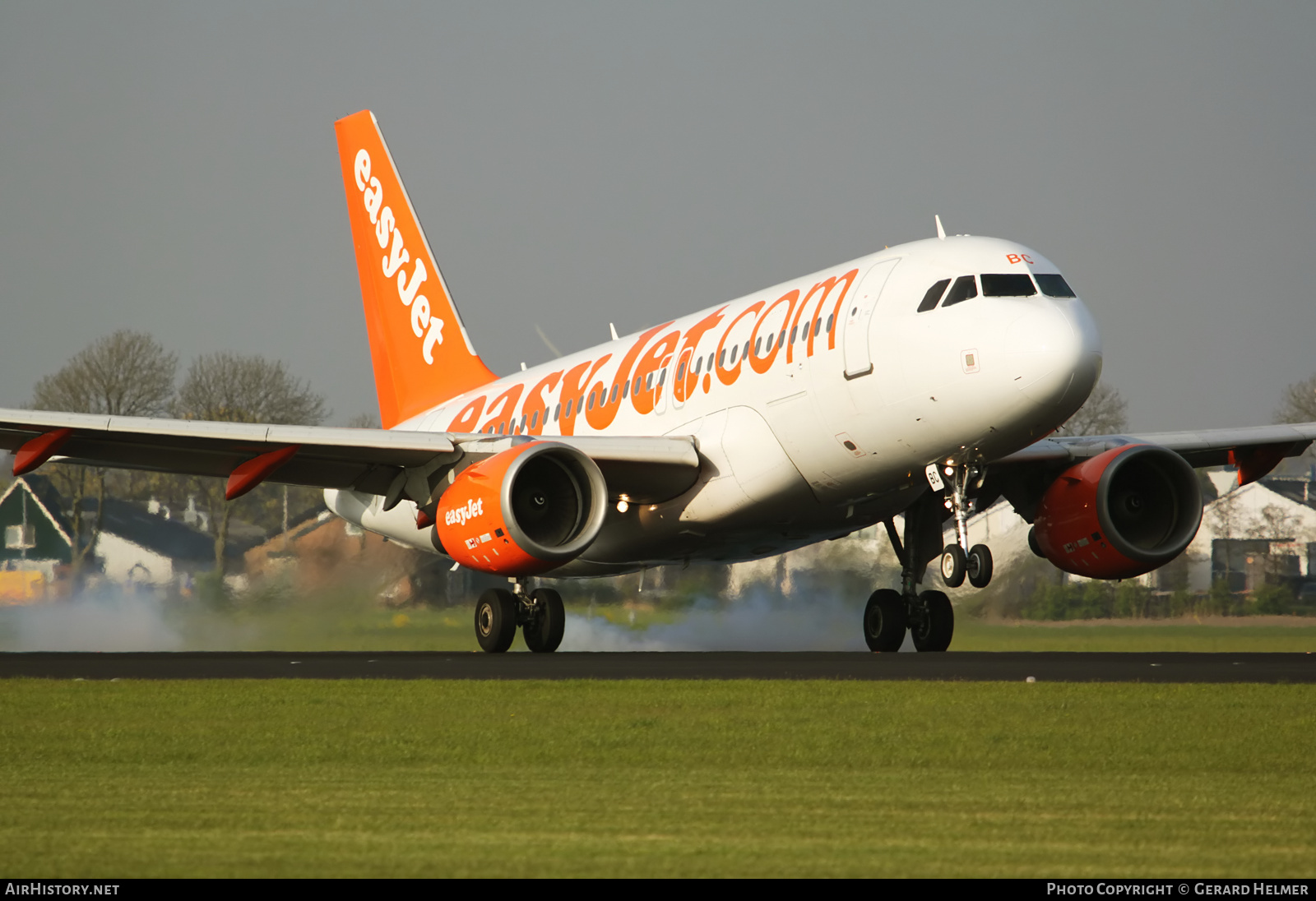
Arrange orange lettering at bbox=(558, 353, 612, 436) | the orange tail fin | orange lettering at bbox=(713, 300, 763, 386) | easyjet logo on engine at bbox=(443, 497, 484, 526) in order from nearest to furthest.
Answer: easyjet logo on engine at bbox=(443, 497, 484, 526)
orange lettering at bbox=(713, 300, 763, 386)
orange lettering at bbox=(558, 353, 612, 436)
the orange tail fin

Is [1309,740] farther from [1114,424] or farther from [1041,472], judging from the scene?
[1114,424]

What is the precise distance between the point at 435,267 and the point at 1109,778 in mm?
24105

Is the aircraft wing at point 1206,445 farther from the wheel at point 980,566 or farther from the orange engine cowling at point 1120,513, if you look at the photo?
the wheel at point 980,566

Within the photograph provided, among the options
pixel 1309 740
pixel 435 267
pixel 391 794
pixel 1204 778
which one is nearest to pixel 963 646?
pixel 435 267

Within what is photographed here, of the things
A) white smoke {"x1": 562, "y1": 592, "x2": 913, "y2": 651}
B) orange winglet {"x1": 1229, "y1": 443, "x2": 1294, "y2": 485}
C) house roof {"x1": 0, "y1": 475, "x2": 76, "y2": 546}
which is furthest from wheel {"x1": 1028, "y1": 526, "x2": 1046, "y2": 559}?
house roof {"x1": 0, "y1": 475, "x2": 76, "y2": 546}

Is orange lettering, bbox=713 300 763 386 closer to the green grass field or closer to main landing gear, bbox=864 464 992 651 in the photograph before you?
main landing gear, bbox=864 464 992 651

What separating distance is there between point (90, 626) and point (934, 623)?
51.5 feet

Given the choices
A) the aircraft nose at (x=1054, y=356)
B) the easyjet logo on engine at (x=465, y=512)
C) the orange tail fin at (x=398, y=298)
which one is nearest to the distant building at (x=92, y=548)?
the orange tail fin at (x=398, y=298)

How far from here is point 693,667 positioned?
1855cm

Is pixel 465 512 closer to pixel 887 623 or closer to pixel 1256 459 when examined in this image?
pixel 887 623

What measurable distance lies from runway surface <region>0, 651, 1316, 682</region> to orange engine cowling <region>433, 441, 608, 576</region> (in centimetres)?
130

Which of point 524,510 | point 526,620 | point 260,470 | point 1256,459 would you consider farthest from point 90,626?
point 1256,459

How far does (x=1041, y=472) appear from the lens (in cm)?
2405

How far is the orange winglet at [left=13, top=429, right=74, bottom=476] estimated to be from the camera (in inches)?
874
